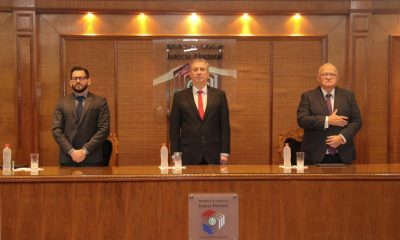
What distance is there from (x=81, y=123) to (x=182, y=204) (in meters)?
1.68

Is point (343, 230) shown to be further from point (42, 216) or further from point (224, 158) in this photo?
point (42, 216)

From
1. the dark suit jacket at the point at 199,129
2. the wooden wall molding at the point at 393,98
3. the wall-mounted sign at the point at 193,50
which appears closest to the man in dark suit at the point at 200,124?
the dark suit jacket at the point at 199,129

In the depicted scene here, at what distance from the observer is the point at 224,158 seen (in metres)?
4.79

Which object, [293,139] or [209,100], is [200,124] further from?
[293,139]

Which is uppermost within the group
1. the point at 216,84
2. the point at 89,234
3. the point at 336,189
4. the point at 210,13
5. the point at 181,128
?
the point at 210,13

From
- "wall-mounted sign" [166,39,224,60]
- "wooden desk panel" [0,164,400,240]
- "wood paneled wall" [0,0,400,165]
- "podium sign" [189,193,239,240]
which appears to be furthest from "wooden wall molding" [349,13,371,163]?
"podium sign" [189,193,239,240]

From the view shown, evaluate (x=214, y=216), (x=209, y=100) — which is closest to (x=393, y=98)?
(x=209, y=100)

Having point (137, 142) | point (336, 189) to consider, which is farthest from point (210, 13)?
point (336, 189)

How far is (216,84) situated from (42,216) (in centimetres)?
375

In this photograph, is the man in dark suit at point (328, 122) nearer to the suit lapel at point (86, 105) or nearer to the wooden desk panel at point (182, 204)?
the wooden desk panel at point (182, 204)

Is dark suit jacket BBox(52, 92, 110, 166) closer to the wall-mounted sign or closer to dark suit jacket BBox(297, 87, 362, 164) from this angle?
dark suit jacket BBox(297, 87, 362, 164)

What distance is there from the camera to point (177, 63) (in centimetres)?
691

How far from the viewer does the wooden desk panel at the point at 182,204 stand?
3525 mm

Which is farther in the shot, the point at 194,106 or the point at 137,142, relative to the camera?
the point at 137,142
